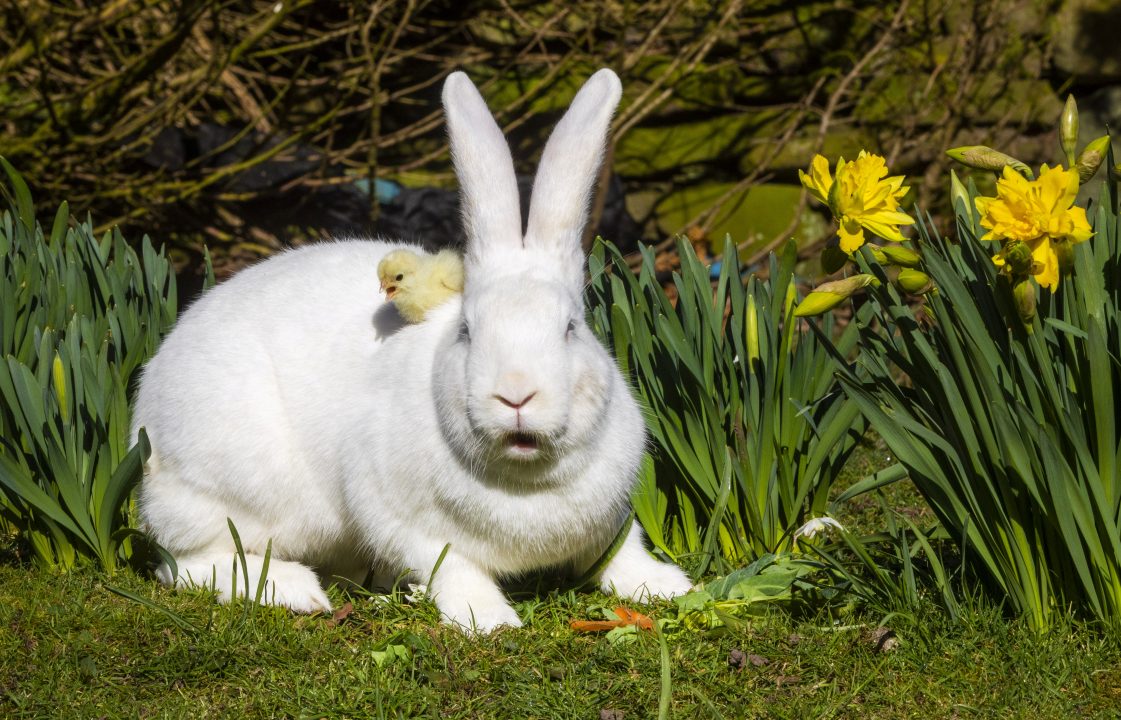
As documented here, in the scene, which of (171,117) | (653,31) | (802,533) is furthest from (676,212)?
(802,533)

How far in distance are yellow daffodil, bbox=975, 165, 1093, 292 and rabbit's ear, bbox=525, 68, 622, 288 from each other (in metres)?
0.97

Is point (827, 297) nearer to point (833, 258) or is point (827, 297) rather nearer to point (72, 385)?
point (833, 258)

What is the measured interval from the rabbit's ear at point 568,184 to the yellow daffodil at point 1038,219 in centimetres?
97

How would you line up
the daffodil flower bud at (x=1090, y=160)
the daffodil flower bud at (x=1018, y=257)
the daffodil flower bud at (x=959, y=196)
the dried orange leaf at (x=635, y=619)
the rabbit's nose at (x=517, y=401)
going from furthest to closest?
the dried orange leaf at (x=635, y=619) < the daffodil flower bud at (x=959, y=196) < the rabbit's nose at (x=517, y=401) < the daffodil flower bud at (x=1090, y=160) < the daffodil flower bud at (x=1018, y=257)

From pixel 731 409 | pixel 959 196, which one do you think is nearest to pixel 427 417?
pixel 731 409

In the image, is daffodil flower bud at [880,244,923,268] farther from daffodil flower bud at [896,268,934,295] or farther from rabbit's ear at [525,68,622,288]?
rabbit's ear at [525,68,622,288]

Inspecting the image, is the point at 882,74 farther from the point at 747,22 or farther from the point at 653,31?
the point at 653,31

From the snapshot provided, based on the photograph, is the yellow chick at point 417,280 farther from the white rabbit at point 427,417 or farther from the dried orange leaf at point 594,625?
the dried orange leaf at point 594,625

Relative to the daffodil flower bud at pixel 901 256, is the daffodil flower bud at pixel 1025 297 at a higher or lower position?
lower

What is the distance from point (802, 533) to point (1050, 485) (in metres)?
0.93

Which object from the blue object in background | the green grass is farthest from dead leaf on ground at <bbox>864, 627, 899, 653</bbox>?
the blue object in background

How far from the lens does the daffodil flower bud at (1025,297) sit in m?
2.09

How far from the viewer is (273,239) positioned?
669cm

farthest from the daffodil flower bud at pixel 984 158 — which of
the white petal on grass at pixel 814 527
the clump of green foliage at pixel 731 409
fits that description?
the white petal on grass at pixel 814 527
